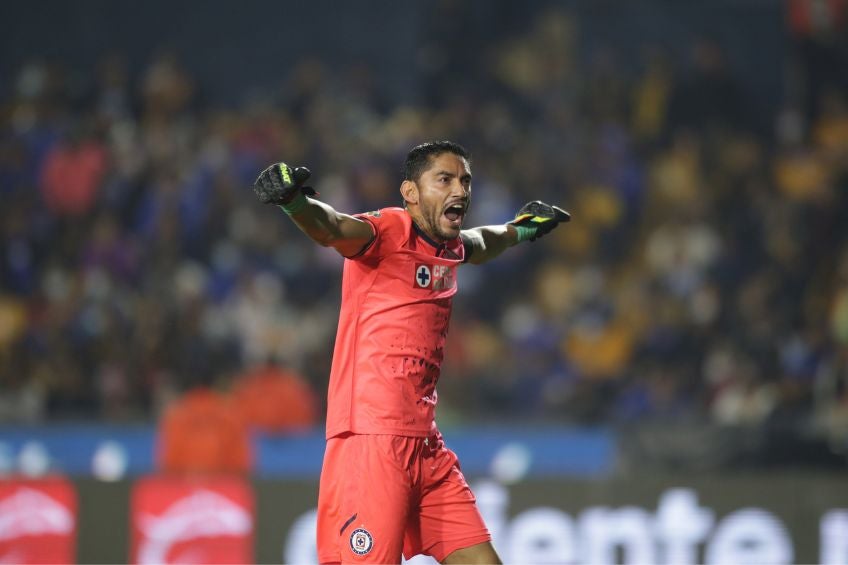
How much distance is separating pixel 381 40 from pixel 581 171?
Answer: 2866mm

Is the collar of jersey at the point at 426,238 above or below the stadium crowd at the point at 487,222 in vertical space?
below

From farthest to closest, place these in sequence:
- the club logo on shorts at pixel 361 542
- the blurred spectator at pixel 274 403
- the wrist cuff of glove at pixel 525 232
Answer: the blurred spectator at pixel 274 403 < the wrist cuff of glove at pixel 525 232 < the club logo on shorts at pixel 361 542

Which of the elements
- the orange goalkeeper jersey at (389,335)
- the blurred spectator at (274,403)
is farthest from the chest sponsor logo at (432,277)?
the blurred spectator at (274,403)

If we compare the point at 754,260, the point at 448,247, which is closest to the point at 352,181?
the point at 754,260

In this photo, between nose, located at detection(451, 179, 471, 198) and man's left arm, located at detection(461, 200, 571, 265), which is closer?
nose, located at detection(451, 179, 471, 198)

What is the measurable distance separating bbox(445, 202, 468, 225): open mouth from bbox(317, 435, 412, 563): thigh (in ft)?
2.62

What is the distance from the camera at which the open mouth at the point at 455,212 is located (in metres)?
4.50

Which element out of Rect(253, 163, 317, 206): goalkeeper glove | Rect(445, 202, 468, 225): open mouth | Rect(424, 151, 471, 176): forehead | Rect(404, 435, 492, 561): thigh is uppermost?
Rect(424, 151, 471, 176): forehead

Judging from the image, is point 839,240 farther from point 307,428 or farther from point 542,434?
point 307,428

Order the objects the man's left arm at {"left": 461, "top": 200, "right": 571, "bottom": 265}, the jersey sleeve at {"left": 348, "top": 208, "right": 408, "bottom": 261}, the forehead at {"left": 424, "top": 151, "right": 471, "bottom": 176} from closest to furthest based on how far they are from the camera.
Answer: the jersey sleeve at {"left": 348, "top": 208, "right": 408, "bottom": 261} → the forehead at {"left": 424, "top": 151, "right": 471, "bottom": 176} → the man's left arm at {"left": 461, "top": 200, "right": 571, "bottom": 265}

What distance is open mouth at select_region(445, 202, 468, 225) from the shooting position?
450cm

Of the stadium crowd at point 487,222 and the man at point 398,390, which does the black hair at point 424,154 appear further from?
the stadium crowd at point 487,222

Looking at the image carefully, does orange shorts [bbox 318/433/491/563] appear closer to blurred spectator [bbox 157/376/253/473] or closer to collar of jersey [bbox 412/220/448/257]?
collar of jersey [bbox 412/220/448/257]

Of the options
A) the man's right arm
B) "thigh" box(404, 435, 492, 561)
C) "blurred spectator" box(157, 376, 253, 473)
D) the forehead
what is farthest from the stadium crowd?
the man's right arm
